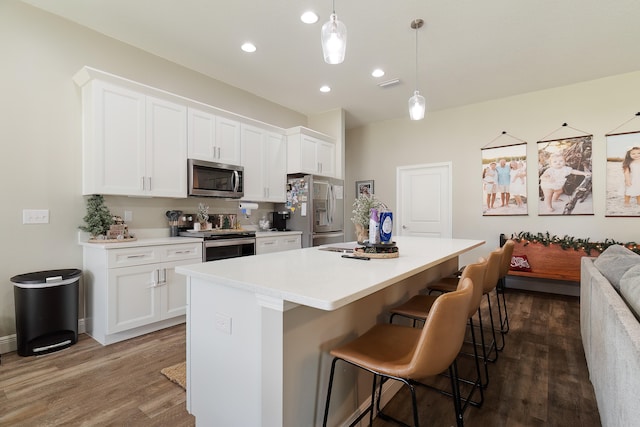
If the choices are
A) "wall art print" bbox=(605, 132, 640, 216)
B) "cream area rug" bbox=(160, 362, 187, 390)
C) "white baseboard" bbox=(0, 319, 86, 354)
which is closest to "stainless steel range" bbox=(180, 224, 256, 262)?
"cream area rug" bbox=(160, 362, 187, 390)

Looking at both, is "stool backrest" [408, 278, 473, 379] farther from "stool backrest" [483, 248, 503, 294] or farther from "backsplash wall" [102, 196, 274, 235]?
"backsplash wall" [102, 196, 274, 235]

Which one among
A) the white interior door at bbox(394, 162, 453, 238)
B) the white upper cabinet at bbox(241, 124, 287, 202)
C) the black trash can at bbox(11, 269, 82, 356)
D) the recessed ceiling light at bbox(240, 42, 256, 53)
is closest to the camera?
the black trash can at bbox(11, 269, 82, 356)

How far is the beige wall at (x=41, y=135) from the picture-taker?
8.62ft

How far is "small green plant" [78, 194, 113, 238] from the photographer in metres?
2.91

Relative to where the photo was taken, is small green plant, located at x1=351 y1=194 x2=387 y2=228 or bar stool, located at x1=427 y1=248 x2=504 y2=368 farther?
small green plant, located at x1=351 y1=194 x2=387 y2=228

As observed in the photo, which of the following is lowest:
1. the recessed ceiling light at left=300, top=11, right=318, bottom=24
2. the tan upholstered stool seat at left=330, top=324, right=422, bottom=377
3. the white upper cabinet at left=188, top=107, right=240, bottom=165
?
the tan upholstered stool seat at left=330, top=324, right=422, bottom=377

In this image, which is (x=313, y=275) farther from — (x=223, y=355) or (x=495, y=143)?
(x=495, y=143)

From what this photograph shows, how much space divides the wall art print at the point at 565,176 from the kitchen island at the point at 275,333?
383cm

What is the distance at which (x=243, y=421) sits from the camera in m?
1.36

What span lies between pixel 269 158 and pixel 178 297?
7.41 feet

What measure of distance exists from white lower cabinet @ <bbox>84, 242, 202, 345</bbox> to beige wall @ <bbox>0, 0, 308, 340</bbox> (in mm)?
382

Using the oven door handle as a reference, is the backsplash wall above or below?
above

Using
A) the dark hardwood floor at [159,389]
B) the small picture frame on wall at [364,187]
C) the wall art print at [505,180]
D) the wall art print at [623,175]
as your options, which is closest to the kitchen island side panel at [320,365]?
the dark hardwood floor at [159,389]

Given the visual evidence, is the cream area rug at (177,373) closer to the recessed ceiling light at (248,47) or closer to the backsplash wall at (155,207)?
the backsplash wall at (155,207)
